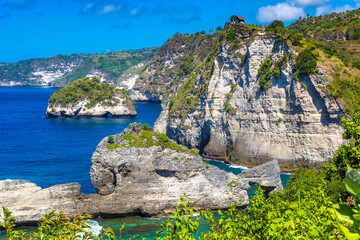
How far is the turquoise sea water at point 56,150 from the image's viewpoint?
42719 mm

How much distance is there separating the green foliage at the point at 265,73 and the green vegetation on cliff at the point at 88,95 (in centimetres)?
6926

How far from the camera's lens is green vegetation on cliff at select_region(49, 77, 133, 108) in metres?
112

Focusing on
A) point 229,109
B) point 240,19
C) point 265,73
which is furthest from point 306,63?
point 240,19

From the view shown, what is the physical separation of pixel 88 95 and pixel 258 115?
250 ft

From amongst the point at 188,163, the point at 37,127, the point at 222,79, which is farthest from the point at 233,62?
the point at 37,127

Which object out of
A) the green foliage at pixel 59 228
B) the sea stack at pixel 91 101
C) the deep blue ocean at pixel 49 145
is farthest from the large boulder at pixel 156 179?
the sea stack at pixel 91 101

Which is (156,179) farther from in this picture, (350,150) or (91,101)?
(91,101)

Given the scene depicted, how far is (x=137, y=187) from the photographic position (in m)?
34.9

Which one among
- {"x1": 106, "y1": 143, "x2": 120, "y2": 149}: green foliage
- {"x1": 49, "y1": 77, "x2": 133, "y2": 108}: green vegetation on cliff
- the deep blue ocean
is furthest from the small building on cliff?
{"x1": 49, "y1": 77, "x2": 133, "y2": 108}: green vegetation on cliff

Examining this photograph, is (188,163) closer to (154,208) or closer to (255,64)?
(154,208)

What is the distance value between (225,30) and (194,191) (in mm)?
36109

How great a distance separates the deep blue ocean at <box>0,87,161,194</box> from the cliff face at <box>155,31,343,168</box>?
2156cm

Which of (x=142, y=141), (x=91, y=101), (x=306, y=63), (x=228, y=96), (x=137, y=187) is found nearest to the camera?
(x=137, y=187)

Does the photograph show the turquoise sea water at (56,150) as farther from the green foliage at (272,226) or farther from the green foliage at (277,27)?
the green foliage at (277,27)
